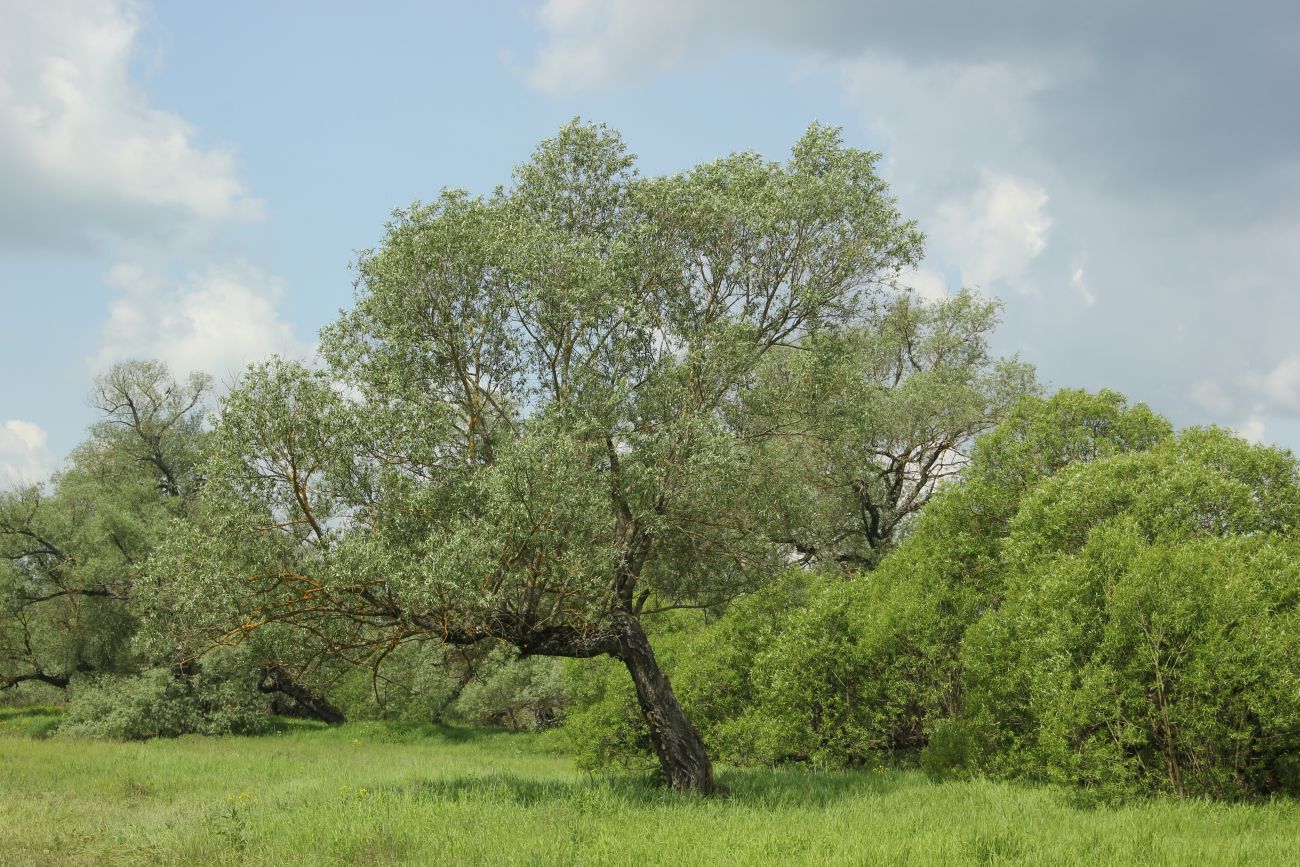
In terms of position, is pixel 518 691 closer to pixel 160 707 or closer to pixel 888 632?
pixel 160 707

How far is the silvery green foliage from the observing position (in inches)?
643

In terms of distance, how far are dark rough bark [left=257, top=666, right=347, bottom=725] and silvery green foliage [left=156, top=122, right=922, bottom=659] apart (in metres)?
28.9

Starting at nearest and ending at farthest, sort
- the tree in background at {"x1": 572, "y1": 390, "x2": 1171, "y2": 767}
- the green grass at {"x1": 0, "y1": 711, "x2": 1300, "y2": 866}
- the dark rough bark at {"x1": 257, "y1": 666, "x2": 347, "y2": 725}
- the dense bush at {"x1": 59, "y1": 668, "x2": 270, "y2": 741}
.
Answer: the green grass at {"x1": 0, "y1": 711, "x2": 1300, "y2": 866} < the tree in background at {"x1": 572, "y1": 390, "x2": 1171, "y2": 767} < the dense bush at {"x1": 59, "y1": 668, "x2": 270, "y2": 741} < the dark rough bark at {"x1": 257, "y1": 666, "x2": 347, "y2": 725}

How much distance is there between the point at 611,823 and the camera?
1559 cm

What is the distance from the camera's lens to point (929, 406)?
38719 mm

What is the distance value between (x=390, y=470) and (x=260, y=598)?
380cm

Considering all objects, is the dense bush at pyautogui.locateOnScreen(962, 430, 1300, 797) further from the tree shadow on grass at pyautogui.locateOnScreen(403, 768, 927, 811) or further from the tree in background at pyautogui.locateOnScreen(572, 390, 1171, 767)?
the tree shadow on grass at pyautogui.locateOnScreen(403, 768, 927, 811)

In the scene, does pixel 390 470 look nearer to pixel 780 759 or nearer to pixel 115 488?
pixel 780 759

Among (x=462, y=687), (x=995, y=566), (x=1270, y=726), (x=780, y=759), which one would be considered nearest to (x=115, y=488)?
(x=462, y=687)

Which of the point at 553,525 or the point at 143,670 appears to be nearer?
the point at 553,525

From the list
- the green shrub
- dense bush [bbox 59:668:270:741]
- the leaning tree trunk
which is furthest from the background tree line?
dense bush [bbox 59:668:270:741]

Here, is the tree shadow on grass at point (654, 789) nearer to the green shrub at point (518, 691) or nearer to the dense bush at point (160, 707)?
the green shrub at point (518, 691)

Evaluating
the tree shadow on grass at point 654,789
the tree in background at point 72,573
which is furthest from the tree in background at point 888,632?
the tree in background at point 72,573

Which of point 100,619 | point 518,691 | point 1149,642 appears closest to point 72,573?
point 100,619
